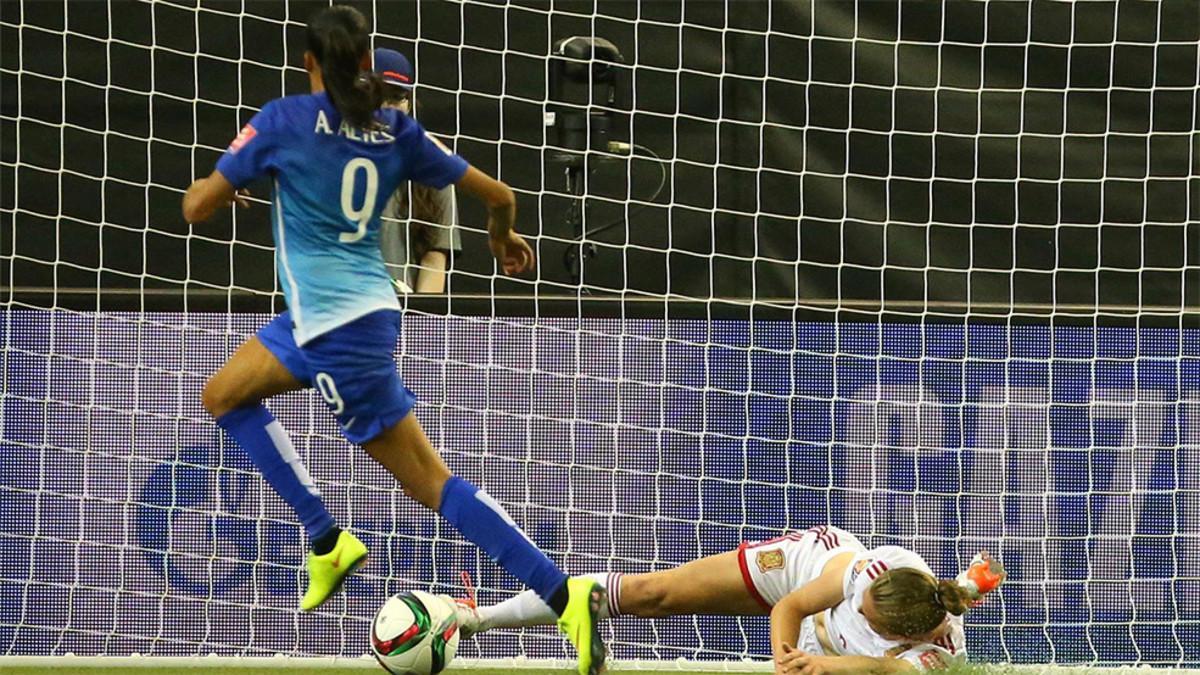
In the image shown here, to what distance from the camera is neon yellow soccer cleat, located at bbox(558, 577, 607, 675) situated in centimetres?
459

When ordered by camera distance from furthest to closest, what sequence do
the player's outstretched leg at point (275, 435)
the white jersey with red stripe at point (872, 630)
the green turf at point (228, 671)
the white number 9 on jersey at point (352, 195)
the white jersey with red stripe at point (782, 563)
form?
the green turf at point (228, 671) → the white jersey with red stripe at point (782, 563) → the white jersey with red stripe at point (872, 630) → the player's outstretched leg at point (275, 435) → the white number 9 on jersey at point (352, 195)

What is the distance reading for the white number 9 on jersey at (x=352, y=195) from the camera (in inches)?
177

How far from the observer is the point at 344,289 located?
4.54 m

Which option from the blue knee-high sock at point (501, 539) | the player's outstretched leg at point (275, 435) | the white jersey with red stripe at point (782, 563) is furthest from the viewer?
the white jersey with red stripe at point (782, 563)

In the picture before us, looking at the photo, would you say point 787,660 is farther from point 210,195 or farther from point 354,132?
point 210,195

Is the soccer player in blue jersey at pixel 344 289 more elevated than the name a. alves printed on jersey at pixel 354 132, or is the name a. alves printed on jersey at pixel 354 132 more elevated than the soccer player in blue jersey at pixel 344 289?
the name a. alves printed on jersey at pixel 354 132

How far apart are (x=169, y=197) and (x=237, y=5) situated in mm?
778

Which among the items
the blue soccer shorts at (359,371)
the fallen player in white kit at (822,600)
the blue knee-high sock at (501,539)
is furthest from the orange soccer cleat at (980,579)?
the blue soccer shorts at (359,371)

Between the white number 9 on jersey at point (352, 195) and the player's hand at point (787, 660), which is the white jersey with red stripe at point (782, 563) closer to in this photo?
the player's hand at point (787, 660)

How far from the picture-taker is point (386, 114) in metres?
4.57

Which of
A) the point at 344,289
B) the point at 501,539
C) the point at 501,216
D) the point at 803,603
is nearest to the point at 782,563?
the point at 803,603

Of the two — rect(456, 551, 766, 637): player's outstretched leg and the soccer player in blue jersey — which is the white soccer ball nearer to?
the soccer player in blue jersey

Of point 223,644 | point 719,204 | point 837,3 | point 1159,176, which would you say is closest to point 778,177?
point 719,204

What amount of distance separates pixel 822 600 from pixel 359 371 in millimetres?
1448
